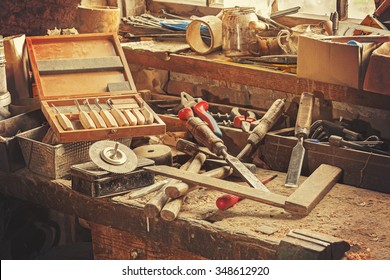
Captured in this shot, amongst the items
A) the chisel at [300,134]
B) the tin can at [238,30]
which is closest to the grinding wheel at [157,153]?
the chisel at [300,134]

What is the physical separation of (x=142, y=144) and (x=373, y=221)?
1.20m

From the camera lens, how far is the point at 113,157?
9.93 ft

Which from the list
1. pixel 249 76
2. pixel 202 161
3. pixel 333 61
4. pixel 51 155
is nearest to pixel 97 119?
pixel 51 155

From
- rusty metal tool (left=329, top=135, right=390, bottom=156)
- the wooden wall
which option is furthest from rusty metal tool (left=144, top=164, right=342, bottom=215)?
the wooden wall

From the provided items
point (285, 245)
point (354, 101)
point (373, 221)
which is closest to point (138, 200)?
point (285, 245)

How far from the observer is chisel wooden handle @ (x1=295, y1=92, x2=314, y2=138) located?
3.21m

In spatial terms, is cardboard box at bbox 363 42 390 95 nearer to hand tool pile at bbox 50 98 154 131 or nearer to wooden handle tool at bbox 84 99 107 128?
hand tool pile at bbox 50 98 154 131

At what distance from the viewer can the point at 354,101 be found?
336 centimetres

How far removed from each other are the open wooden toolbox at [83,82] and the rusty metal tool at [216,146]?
6.1 inches

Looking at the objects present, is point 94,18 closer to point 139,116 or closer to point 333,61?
point 139,116

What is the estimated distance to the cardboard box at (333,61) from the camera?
324 centimetres

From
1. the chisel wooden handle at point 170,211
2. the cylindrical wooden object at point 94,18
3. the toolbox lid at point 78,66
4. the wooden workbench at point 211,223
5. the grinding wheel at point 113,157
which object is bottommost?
the wooden workbench at point 211,223

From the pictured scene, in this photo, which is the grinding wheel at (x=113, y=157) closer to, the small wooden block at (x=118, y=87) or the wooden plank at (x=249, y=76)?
the small wooden block at (x=118, y=87)

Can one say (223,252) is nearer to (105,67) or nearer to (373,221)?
(373,221)
